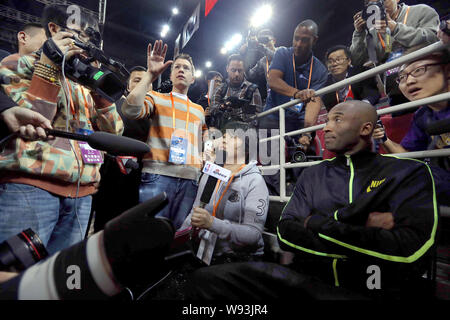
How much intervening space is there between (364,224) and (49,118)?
1401 mm

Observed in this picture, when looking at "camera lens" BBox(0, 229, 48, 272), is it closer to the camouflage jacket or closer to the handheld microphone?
the camouflage jacket

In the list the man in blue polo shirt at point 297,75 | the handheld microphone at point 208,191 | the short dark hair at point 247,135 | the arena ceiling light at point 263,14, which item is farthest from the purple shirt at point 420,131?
the arena ceiling light at point 263,14

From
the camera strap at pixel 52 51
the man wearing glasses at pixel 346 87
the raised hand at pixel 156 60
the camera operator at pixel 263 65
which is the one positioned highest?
the camera operator at pixel 263 65

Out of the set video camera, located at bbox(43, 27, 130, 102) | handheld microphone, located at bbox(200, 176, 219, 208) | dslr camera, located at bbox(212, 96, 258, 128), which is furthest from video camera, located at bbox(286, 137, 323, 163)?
video camera, located at bbox(43, 27, 130, 102)

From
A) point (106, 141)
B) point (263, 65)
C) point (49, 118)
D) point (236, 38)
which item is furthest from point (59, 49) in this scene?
point (236, 38)

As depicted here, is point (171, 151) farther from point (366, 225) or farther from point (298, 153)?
point (366, 225)

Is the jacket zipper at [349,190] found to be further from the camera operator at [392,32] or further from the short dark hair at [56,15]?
the short dark hair at [56,15]

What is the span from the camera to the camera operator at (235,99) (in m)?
2.96

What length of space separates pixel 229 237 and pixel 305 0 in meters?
7.03

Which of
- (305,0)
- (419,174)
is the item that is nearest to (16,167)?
(419,174)

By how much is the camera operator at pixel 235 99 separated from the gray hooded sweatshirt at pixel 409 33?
1.25 m

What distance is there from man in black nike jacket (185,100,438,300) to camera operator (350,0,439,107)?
122cm
